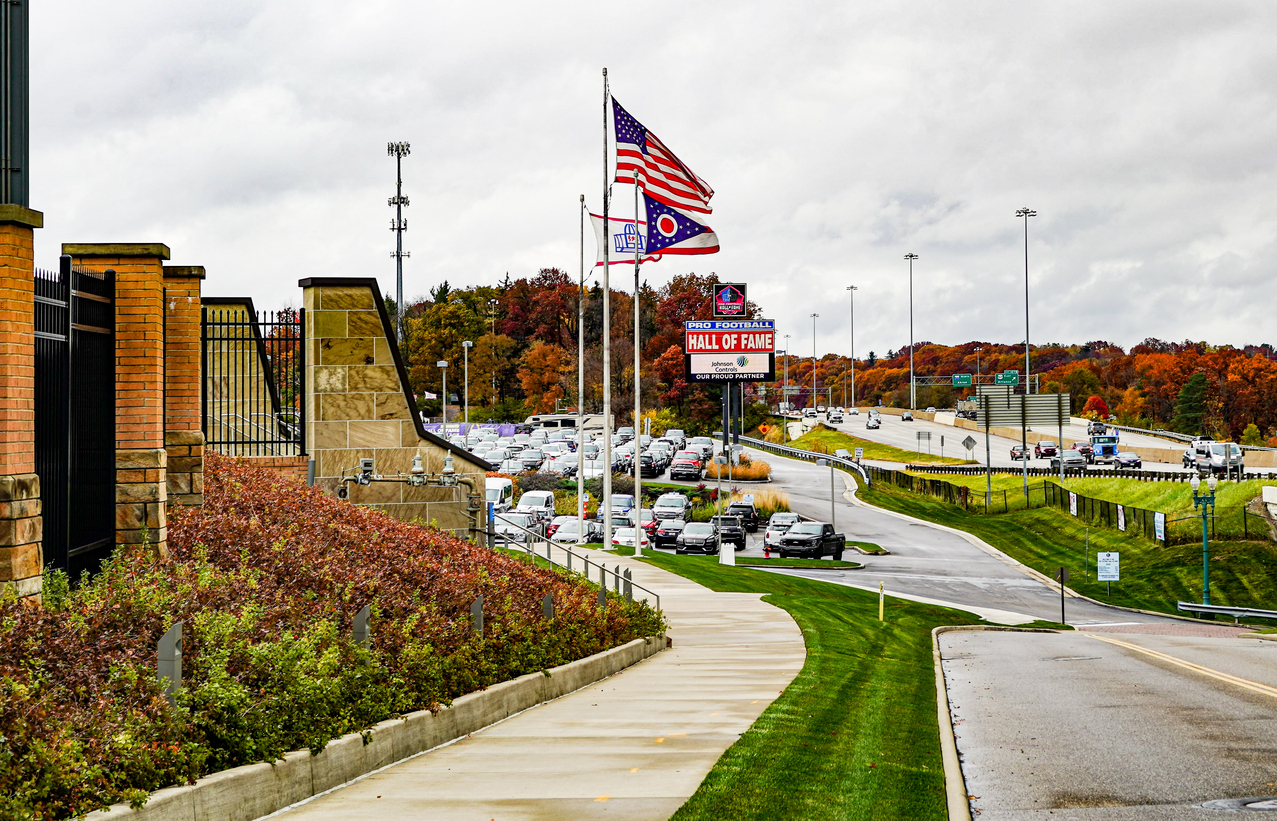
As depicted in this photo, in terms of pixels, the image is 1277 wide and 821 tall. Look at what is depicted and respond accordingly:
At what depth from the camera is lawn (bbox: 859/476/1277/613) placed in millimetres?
43625

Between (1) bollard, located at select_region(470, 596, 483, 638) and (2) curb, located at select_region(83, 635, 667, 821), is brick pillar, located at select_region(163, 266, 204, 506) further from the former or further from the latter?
(2) curb, located at select_region(83, 635, 667, 821)

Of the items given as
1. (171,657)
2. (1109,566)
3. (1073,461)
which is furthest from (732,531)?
(1073,461)

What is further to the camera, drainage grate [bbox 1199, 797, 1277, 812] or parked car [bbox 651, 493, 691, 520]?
parked car [bbox 651, 493, 691, 520]

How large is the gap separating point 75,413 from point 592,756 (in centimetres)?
531

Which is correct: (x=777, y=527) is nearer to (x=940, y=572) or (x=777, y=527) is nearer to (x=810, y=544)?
(x=810, y=544)

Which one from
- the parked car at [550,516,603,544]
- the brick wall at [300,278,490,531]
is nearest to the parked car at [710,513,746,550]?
the parked car at [550,516,603,544]

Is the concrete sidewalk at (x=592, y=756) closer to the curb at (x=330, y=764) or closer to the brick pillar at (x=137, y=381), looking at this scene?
the curb at (x=330, y=764)

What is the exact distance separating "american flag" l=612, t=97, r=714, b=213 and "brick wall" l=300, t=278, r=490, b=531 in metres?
11.6

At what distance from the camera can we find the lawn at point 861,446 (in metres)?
102

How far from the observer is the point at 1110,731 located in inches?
519

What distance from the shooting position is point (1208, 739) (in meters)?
12.6

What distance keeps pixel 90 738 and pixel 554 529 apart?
36.6 meters

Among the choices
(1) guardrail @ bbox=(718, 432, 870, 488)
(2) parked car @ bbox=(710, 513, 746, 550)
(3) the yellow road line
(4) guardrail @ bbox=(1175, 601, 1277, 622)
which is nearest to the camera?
(3) the yellow road line

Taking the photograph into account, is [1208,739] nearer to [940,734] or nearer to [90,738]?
[940,734]
